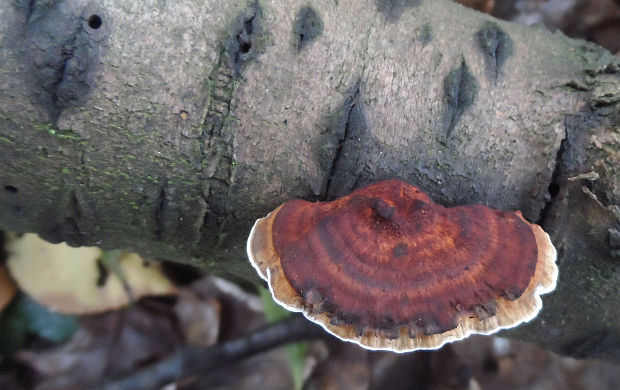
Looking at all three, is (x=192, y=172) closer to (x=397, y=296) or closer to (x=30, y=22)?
(x=30, y=22)

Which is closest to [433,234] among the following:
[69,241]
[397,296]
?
[397,296]

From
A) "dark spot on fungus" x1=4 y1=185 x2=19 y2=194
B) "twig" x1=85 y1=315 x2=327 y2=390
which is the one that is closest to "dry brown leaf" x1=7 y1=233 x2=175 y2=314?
"twig" x1=85 y1=315 x2=327 y2=390

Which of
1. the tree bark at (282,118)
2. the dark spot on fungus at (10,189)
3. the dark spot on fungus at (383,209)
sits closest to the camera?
the dark spot on fungus at (383,209)

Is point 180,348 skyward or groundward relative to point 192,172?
groundward

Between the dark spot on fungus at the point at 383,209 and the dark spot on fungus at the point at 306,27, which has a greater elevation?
the dark spot on fungus at the point at 306,27

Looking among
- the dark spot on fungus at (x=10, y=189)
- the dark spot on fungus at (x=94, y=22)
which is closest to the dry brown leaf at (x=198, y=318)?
the dark spot on fungus at (x=10, y=189)

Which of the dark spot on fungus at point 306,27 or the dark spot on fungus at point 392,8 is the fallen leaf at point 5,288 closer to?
the dark spot on fungus at point 306,27

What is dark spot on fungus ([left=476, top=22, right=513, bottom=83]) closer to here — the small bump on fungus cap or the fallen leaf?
the small bump on fungus cap
